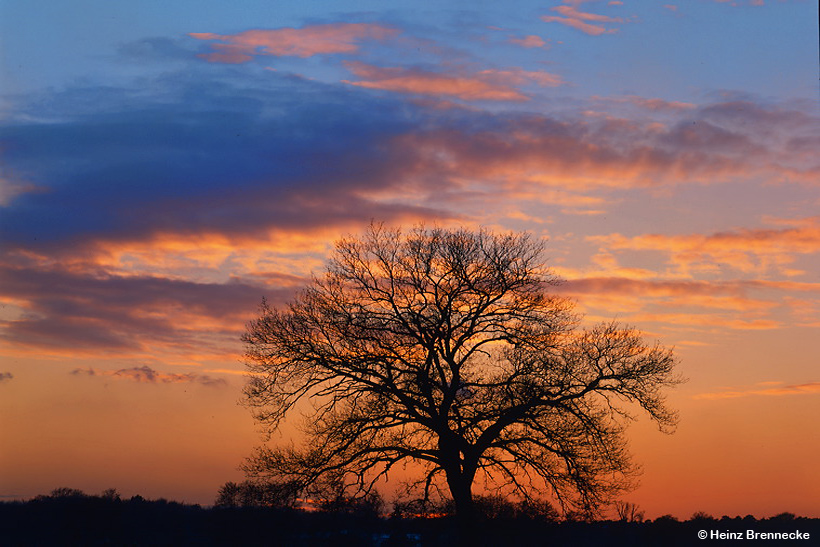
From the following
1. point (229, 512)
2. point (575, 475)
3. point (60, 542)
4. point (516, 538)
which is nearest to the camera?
point (575, 475)

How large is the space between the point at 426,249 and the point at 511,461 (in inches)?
305

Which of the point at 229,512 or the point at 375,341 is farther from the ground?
the point at 375,341

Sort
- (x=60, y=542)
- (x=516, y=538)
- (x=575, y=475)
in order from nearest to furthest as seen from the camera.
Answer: (x=575, y=475) → (x=516, y=538) → (x=60, y=542)

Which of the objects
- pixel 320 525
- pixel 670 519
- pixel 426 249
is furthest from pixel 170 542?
pixel 670 519

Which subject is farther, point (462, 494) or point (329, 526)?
point (329, 526)

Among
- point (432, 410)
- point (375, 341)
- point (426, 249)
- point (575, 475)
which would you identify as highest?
point (426, 249)

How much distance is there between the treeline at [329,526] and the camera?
2979cm

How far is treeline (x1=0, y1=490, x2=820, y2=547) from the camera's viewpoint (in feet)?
97.7

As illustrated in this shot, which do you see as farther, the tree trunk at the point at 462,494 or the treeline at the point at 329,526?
the treeline at the point at 329,526

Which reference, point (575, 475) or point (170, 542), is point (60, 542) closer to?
point (170, 542)

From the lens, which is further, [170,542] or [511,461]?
[170,542]

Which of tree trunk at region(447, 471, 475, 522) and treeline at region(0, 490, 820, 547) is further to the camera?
treeline at region(0, 490, 820, 547)

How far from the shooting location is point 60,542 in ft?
110

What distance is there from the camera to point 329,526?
3309cm
